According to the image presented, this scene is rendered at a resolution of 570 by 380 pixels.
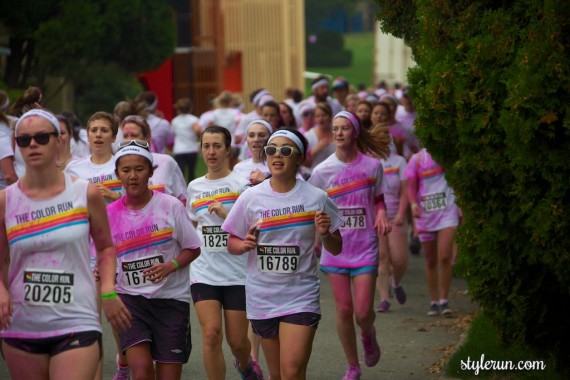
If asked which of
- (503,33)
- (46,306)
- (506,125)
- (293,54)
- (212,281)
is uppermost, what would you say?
(503,33)

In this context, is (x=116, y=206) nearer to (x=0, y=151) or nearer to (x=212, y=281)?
(x=212, y=281)

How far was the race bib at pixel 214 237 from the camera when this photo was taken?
9.05 meters

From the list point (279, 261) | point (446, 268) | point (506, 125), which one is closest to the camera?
point (506, 125)

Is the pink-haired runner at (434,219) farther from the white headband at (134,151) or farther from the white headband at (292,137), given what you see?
the white headband at (134,151)

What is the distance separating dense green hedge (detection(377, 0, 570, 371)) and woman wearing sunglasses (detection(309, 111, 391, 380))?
1.81 meters

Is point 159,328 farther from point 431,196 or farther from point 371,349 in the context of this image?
point 431,196

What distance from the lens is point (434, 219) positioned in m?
13.0

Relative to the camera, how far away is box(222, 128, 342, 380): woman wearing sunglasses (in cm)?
790

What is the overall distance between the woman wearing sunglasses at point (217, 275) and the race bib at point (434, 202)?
158 inches

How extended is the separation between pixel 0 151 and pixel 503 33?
5544 mm

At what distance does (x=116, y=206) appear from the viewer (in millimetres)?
8117

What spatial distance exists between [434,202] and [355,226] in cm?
305

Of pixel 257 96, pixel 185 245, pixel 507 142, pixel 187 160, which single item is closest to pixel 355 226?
pixel 185 245

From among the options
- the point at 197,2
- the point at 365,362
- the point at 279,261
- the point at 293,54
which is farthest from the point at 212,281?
the point at 293,54
